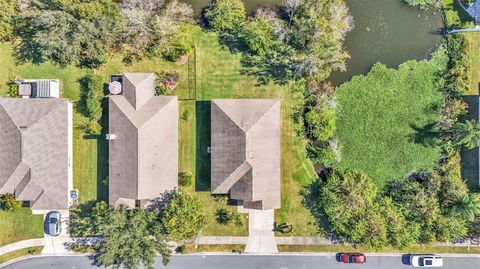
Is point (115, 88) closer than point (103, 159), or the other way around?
point (115, 88)

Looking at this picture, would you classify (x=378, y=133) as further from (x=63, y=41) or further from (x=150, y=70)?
(x=63, y=41)

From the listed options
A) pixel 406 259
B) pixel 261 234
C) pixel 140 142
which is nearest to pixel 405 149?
pixel 406 259

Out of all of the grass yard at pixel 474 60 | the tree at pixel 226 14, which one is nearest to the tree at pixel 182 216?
the tree at pixel 226 14

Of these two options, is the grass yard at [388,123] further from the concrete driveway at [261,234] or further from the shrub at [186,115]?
the shrub at [186,115]

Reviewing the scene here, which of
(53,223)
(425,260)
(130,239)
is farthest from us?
(53,223)

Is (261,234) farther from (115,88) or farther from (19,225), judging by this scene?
(19,225)

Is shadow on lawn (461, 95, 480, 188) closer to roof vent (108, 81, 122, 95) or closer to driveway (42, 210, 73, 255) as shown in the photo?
roof vent (108, 81, 122, 95)
